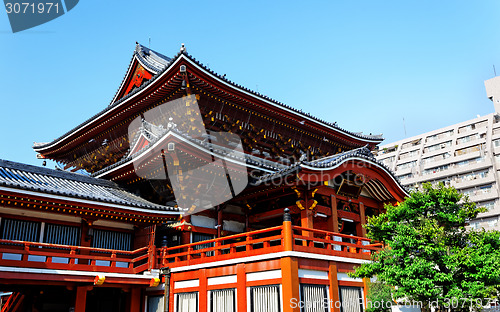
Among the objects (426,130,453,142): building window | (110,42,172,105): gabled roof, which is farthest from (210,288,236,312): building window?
(426,130,453,142): building window

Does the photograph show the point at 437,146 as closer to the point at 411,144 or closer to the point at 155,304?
the point at 411,144

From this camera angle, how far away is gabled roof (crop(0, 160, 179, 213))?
50.9 ft

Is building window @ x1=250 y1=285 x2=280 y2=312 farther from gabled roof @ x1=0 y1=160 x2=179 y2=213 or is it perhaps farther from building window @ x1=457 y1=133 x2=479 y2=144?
building window @ x1=457 y1=133 x2=479 y2=144

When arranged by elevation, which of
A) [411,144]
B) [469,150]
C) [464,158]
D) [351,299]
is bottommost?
[351,299]

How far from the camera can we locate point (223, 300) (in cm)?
1480

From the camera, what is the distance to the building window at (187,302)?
15.7m

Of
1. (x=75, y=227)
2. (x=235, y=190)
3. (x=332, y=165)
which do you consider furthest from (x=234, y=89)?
(x=75, y=227)

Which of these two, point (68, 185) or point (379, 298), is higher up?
point (68, 185)

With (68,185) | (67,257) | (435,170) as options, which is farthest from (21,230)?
(435,170)

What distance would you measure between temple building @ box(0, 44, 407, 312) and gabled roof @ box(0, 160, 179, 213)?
0.08 meters

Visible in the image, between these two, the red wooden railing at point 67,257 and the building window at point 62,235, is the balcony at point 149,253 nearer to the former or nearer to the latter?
the red wooden railing at point 67,257

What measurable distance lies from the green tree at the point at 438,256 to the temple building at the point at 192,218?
232 cm

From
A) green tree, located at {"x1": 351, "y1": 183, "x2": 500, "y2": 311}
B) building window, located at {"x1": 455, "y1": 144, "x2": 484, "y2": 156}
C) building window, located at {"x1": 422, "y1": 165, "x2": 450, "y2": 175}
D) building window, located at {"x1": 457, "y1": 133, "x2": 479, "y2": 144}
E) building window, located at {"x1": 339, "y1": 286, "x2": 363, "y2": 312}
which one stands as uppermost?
building window, located at {"x1": 457, "y1": 133, "x2": 479, "y2": 144}

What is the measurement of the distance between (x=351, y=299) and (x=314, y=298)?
2.06 m
